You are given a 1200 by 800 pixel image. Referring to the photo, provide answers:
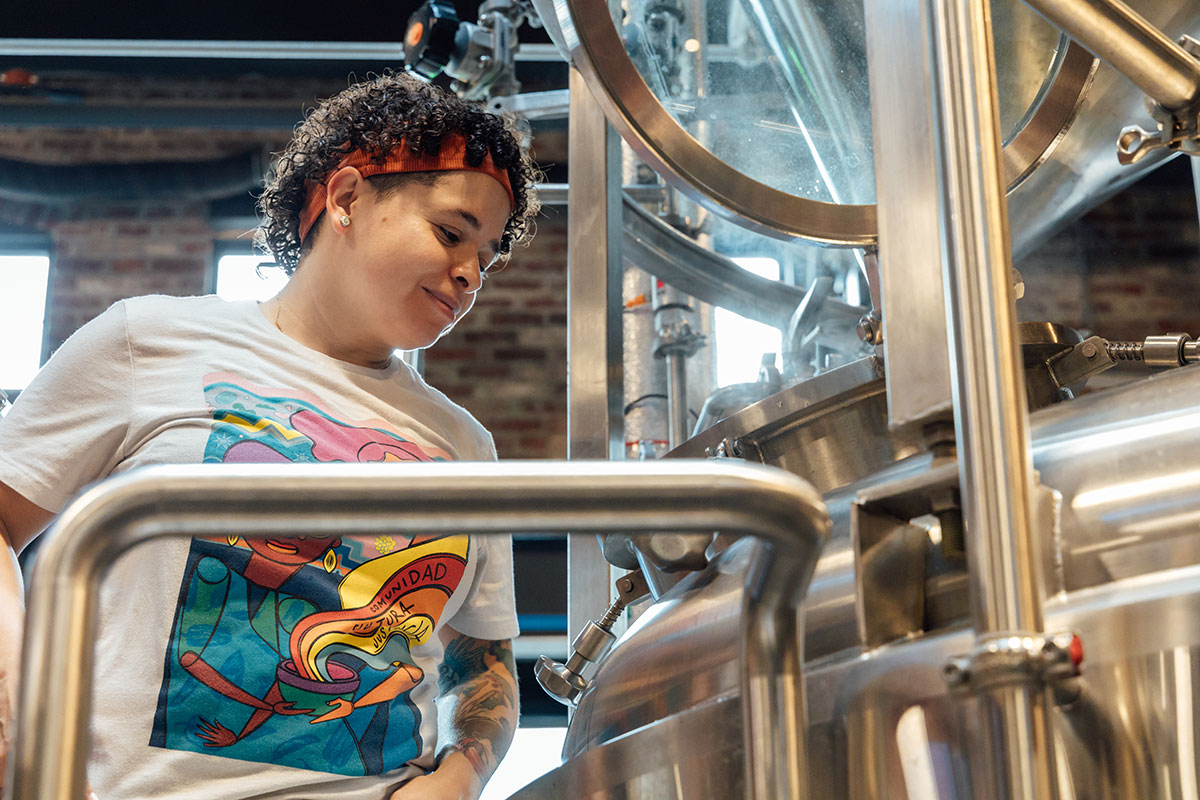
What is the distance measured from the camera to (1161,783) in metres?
0.50

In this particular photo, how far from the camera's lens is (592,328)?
1.47m

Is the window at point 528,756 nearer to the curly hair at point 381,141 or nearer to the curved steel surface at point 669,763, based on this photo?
the curly hair at point 381,141

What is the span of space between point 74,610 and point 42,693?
0.02 meters

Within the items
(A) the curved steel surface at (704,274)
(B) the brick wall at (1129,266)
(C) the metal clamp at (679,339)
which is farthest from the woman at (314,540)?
(B) the brick wall at (1129,266)

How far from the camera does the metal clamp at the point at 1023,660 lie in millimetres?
421

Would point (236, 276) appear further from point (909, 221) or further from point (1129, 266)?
point (909, 221)

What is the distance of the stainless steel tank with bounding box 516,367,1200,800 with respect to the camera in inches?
20.3

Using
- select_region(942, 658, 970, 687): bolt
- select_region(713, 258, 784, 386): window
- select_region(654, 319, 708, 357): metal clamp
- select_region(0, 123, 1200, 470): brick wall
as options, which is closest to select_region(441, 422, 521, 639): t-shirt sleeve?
select_region(942, 658, 970, 687): bolt

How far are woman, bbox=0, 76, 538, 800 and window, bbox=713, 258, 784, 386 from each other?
1118mm

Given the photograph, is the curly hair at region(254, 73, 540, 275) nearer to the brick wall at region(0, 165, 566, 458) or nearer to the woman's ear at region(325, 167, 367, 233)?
the woman's ear at region(325, 167, 367, 233)

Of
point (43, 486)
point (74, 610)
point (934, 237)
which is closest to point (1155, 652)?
point (934, 237)

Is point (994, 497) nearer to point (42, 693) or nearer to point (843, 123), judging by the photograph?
point (42, 693)

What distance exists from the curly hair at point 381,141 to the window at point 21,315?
355 cm

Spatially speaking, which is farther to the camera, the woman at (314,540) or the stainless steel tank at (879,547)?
the woman at (314,540)
